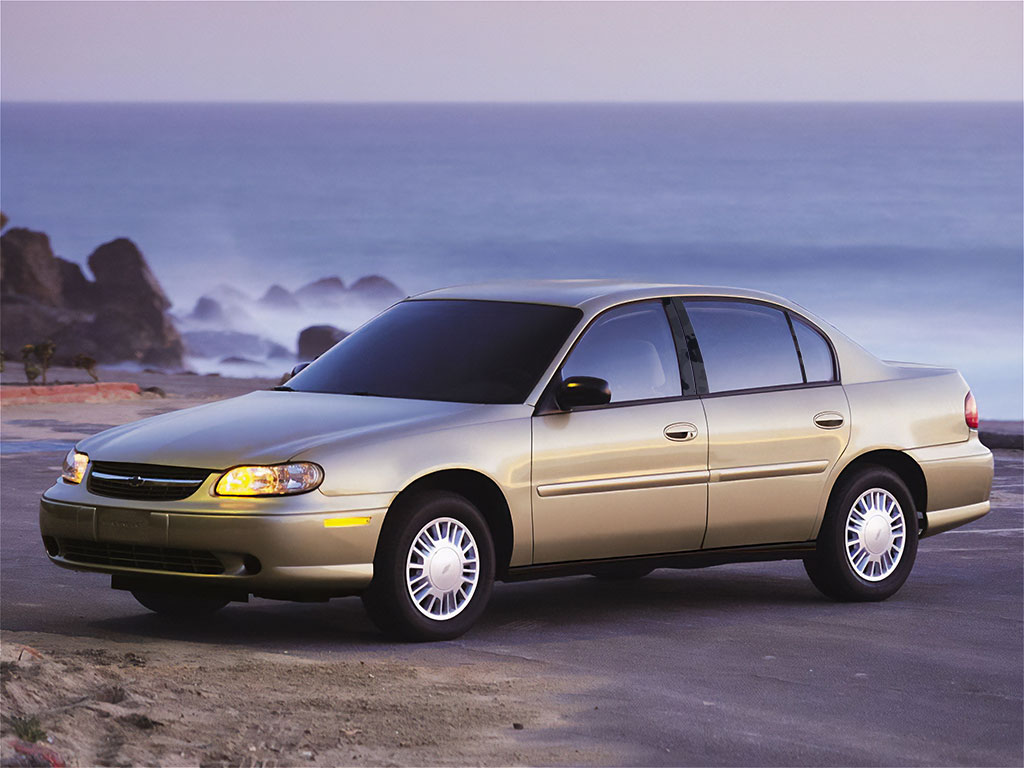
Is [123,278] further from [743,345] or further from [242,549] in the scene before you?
[242,549]

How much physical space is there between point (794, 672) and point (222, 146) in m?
132

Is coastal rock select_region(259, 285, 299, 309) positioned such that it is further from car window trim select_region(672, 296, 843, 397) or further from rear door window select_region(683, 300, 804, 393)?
rear door window select_region(683, 300, 804, 393)

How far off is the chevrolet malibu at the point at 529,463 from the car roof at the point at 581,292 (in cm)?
2

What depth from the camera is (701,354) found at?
9.29m

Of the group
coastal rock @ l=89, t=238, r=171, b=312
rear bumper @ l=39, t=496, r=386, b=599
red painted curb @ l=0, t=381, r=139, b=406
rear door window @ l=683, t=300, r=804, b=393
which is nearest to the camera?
rear bumper @ l=39, t=496, r=386, b=599

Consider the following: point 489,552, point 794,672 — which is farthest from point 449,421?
point 794,672

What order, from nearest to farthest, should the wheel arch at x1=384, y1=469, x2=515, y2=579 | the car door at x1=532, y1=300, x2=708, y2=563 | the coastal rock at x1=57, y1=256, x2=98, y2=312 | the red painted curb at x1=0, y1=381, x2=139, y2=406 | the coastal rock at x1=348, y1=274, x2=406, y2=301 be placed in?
the wheel arch at x1=384, y1=469, x2=515, y2=579, the car door at x1=532, y1=300, x2=708, y2=563, the red painted curb at x1=0, y1=381, x2=139, y2=406, the coastal rock at x1=57, y1=256, x2=98, y2=312, the coastal rock at x1=348, y1=274, x2=406, y2=301

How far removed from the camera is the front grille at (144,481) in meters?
7.94

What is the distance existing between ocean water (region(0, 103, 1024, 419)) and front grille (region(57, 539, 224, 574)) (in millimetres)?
45775

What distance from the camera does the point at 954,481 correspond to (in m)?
10.2

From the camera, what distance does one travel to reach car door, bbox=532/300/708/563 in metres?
8.55

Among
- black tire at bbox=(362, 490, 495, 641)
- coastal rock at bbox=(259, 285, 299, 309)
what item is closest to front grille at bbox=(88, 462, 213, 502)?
black tire at bbox=(362, 490, 495, 641)

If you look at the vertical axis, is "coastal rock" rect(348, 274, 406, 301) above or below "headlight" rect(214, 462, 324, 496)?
above

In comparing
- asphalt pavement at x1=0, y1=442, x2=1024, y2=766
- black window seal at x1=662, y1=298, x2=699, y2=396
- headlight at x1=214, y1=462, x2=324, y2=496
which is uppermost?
black window seal at x1=662, y1=298, x2=699, y2=396
